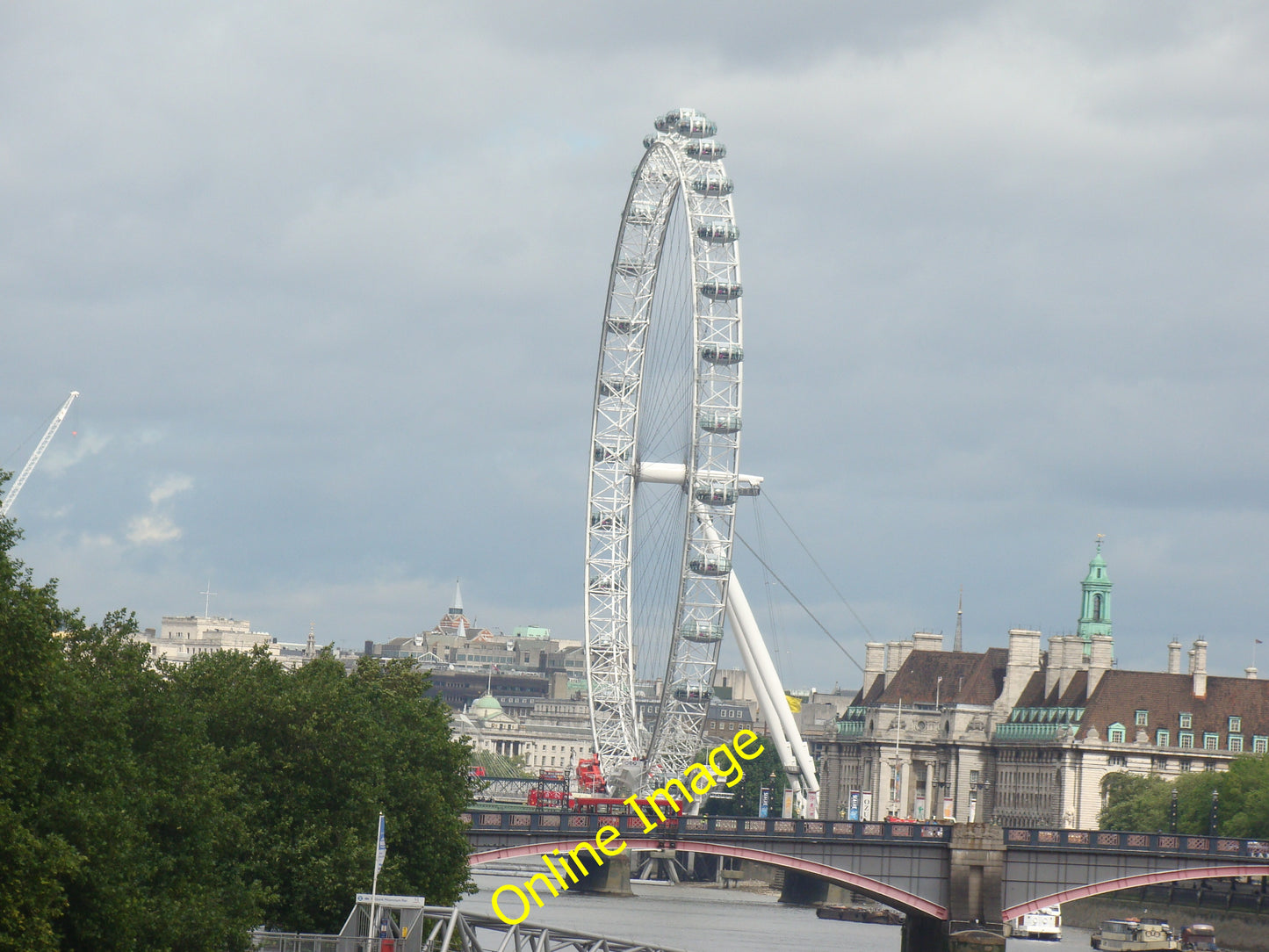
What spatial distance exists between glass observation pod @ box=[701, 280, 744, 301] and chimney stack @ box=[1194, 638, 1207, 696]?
7397 centimetres

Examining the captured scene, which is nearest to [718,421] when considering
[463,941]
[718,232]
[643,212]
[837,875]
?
[718,232]

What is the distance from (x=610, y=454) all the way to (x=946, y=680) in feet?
268

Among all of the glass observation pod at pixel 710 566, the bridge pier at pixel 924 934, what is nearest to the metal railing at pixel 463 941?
the bridge pier at pixel 924 934

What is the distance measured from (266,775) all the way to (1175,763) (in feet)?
386

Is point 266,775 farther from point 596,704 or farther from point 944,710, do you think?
point 944,710

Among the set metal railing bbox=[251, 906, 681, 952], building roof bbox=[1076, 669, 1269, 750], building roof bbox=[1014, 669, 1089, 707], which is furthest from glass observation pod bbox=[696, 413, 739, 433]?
building roof bbox=[1014, 669, 1089, 707]

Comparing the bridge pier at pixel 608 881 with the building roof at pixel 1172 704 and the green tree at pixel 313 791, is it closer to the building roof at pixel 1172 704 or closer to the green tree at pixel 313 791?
the building roof at pixel 1172 704

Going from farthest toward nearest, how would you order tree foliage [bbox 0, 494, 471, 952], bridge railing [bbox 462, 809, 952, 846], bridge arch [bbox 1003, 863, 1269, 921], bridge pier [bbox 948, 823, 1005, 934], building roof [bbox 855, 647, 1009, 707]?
building roof [bbox 855, 647, 1009, 707]
bridge arch [bbox 1003, 863, 1269, 921]
bridge pier [bbox 948, 823, 1005, 934]
bridge railing [bbox 462, 809, 952, 846]
tree foliage [bbox 0, 494, 471, 952]

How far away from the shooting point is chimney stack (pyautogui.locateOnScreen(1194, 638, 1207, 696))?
16750cm

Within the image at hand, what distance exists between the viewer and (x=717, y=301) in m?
104

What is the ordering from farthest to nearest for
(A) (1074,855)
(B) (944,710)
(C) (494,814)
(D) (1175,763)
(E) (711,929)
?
(B) (944,710)
(D) (1175,763)
(E) (711,929)
(A) (1074,855)
(C) (494,814)

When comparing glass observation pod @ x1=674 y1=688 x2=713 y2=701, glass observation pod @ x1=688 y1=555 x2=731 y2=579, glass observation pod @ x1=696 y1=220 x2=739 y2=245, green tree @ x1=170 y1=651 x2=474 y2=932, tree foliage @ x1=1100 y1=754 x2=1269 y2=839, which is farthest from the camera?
tree foliage @ x1=1100 y1=754 x2=1269 y2=839

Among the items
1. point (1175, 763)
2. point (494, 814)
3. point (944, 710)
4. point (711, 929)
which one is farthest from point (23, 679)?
point (944, 710)

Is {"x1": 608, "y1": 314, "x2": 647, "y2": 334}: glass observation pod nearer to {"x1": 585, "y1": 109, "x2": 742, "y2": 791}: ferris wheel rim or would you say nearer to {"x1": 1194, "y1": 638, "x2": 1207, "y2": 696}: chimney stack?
{"x1": 585, "y1": 109, "x2": 742, "y2": 791}: ferris wheel rim
